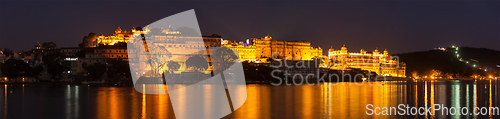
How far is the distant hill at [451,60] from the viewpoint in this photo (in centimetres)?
14949

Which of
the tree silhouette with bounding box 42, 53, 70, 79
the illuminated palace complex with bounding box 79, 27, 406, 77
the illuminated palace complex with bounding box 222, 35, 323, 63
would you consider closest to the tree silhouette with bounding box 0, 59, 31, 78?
the tree silhouette with bounding box 42, 53, 70, 79

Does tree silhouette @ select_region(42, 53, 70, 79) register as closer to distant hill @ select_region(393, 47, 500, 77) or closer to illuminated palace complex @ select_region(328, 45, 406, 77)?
illuminated palace complex @ select_region(328, 45, 406, 77)

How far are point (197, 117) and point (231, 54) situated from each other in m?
57.6

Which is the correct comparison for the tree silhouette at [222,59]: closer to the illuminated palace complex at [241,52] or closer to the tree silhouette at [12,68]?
the illuminated palace complex at [241,52]

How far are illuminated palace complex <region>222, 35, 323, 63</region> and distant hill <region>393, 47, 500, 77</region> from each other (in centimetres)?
3362

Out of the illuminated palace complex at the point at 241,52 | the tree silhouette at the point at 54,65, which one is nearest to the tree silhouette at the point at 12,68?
the tree silhouette at the point at 54,65

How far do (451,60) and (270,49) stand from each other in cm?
8681

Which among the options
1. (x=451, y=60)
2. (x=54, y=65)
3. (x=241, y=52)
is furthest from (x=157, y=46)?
(x=451, y=60)

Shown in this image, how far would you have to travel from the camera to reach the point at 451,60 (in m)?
167

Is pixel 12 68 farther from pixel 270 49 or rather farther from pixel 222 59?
pixel 270 49

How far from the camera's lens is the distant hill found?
149488mm

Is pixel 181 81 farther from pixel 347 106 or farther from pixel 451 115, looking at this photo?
pixel 451 115

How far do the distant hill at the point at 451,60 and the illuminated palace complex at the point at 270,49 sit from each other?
33.6 m

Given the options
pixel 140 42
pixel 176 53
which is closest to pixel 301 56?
pixel 176 53
